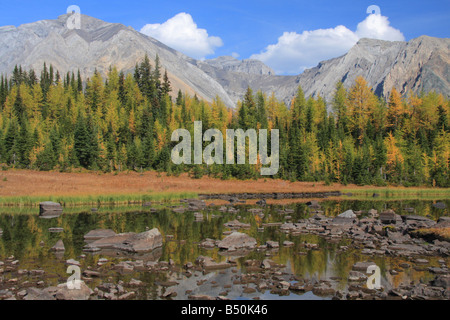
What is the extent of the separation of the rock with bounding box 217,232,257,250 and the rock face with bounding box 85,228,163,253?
4.52 meters

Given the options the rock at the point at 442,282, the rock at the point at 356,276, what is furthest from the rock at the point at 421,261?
the rock at the point at 356,276

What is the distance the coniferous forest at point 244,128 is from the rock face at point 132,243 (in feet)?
189

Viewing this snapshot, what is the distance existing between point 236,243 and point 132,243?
7.21m

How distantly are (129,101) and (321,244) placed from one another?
3649 inches

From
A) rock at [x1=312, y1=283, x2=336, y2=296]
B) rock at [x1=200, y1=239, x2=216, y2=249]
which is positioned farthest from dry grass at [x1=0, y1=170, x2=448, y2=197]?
rock at [x1=312, y1=283, x2=336, y2=296]

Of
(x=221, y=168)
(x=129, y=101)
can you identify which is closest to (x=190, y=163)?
(x=221, y=168)

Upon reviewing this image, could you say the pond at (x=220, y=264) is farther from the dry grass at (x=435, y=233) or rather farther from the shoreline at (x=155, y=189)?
the shoreline at (x=155, y=189)

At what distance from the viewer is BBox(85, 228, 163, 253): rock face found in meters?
25.5

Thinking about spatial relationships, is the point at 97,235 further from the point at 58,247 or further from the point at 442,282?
the point at 442,282

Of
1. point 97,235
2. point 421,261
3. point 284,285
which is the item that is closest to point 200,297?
point 284,285

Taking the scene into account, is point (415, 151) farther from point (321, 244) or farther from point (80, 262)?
point (80, 262)

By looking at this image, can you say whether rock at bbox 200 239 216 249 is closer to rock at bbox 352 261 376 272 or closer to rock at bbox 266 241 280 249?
rock at bbox 266 241 280 249
